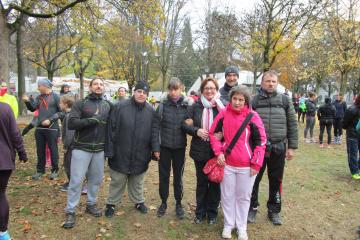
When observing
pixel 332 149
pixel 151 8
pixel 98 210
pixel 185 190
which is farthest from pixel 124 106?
pixel 332 149

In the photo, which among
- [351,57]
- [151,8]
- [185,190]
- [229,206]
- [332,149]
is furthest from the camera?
[351,57]

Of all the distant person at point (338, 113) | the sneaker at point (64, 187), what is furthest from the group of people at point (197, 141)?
the distant person at point (338, 113)

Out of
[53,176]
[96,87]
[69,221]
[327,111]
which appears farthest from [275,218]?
[327,111]

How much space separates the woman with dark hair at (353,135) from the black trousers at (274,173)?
3.21 meters

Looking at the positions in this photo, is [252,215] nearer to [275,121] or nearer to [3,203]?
[275,121]

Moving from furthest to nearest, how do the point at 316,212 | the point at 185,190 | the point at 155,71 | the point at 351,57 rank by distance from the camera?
the point at 155,71, the point at 351,57, the point at 185,190, the point at 316,212

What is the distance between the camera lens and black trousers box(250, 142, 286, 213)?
4.32 meters

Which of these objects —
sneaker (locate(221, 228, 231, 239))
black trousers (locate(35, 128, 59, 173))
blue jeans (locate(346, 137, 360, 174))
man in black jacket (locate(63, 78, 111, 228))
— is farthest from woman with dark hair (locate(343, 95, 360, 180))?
black trousers (locate(35, 128, 59, 173))

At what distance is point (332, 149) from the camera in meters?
11.4

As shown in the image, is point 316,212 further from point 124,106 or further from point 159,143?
point 124,106

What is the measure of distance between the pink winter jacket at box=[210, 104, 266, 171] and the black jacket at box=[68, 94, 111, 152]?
1663 millimetres

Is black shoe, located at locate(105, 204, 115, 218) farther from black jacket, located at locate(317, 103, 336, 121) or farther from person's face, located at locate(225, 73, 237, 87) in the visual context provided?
black jacket, located at locate(317, 103, 336, 121)

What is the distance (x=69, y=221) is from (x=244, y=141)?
8.70 ft

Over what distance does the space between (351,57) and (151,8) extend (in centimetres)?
1534
